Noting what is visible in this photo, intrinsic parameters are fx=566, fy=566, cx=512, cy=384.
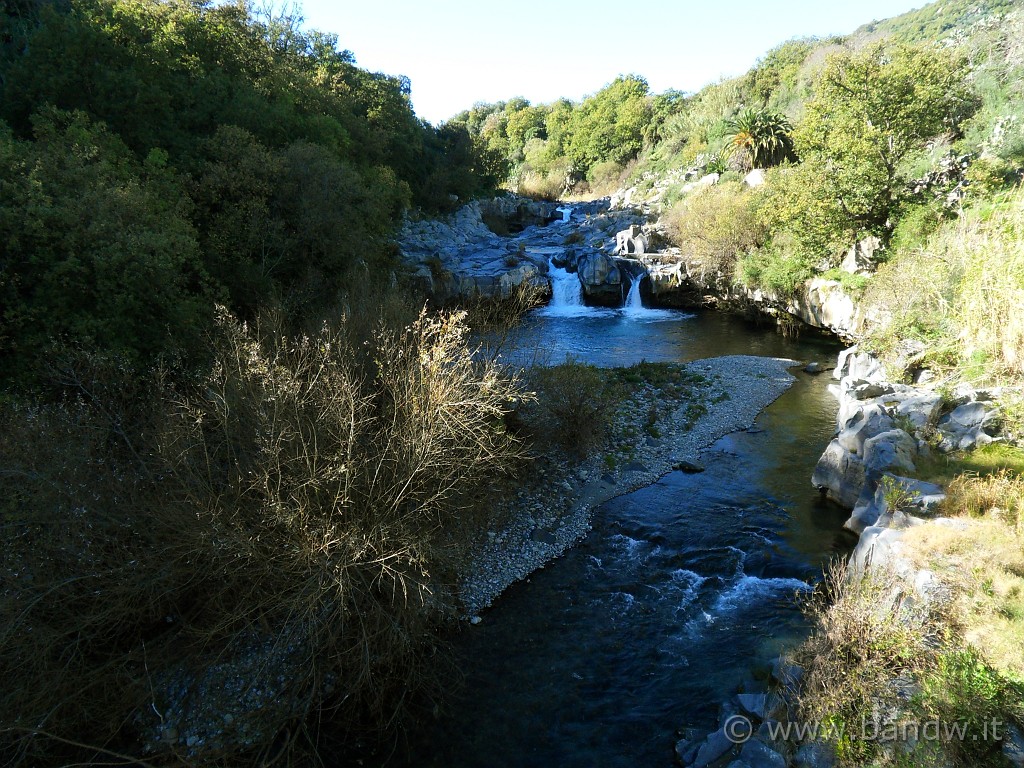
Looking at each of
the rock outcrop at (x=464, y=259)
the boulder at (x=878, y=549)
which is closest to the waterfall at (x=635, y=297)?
the rock outcrop at (x=464, y=259)

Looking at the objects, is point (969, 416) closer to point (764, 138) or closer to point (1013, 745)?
point (1013, 745)

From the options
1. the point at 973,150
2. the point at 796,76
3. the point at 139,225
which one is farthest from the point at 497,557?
the point at 796,76

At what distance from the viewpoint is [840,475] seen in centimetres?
1194

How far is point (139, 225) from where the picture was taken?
35.4 ft

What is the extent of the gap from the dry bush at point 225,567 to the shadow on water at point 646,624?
4.25 ft

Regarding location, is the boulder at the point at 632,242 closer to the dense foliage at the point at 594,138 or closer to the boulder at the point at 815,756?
the dense foliage at the point at 594,138

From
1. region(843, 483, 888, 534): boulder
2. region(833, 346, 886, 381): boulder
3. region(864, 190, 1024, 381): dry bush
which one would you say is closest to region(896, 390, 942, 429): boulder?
region(864, 190, 1024, 381): dry bush

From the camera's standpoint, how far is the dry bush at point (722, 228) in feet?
89.1

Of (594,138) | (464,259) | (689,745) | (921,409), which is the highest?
(594,138)

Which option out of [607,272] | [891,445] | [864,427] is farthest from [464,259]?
[891,445]

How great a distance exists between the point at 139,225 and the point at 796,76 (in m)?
53.6

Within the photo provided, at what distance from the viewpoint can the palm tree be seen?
35.7 m

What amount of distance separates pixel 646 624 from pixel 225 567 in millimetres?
6104

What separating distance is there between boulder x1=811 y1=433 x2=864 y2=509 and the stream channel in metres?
0.32
